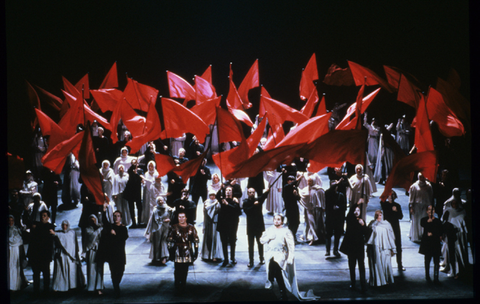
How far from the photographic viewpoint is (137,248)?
8.71 m

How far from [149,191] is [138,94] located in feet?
7.04

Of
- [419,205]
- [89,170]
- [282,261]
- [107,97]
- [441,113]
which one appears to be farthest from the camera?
[107,97]

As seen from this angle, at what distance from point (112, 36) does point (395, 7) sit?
6.97 meters

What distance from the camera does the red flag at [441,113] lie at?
7.87 meters

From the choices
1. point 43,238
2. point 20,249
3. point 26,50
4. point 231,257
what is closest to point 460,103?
point 231,257

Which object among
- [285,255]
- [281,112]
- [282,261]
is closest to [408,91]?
[281,112]

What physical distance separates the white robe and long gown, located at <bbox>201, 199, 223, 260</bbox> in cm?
128

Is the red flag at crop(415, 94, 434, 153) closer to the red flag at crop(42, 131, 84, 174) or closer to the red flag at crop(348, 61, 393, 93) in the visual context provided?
the red flag at crop(348, 61, 393, 93)

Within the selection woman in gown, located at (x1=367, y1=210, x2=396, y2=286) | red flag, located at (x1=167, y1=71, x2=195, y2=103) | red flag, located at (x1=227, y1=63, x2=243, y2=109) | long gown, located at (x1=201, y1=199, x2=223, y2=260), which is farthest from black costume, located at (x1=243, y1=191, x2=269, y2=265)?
red flag, located at (x1=167, y1=71, x2=195, y2=103)

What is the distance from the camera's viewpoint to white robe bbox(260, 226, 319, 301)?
7.08 m

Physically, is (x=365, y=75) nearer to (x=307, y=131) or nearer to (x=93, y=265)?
(x=307, y=131)

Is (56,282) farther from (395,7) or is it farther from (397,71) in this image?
(395,7)

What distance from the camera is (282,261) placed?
23.3 feet

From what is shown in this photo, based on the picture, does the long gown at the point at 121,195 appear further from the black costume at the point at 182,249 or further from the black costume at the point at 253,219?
the black costume at the point at 253,219
